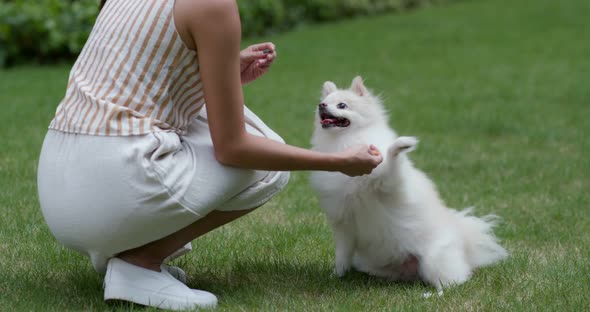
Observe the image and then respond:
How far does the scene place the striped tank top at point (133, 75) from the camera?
2656 millimetres

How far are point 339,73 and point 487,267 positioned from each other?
18.6 feet

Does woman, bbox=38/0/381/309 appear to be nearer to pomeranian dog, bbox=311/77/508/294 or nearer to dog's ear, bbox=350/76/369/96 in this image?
pomeranian dog, bbox=311/77/508/294

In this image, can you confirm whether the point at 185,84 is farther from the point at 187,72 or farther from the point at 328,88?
the point at 328,88

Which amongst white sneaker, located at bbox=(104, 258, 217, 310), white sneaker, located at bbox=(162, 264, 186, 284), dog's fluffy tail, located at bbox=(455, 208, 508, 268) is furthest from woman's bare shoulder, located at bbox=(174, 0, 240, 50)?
dog's fluffy tail, located at bbox=(455, 208, 508, 268)

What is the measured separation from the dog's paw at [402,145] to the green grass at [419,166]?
1.80 ft

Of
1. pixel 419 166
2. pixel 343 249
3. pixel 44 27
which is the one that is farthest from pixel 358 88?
pixel 44 27

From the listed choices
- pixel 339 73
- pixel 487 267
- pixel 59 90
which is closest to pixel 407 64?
pixel 339 73

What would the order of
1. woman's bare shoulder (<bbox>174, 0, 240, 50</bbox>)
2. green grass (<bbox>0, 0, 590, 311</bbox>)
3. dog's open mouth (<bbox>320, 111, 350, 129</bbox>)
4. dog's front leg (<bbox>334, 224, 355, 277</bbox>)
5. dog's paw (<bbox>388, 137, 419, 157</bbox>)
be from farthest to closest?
dog's front leg (<bbox>334, 224, 355, 277</bbox>) → dog's open mouth (<bbox>320, 111, 350, 129</bbox>) → green grass (<bbox>0, 0, 590, 311</bbox>) → dog's paw (<bbox>388, 137, 419, 157</bbox>) → woman's bare shoulder (<bbox>174, 0, 240, 50</bbox>)

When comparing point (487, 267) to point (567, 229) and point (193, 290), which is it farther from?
point (193, 290)

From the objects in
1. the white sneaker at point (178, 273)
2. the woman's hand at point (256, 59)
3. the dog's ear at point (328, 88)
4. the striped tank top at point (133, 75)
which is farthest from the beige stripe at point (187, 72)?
the dog's ear at point (328, 88)

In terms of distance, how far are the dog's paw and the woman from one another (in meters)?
0.17

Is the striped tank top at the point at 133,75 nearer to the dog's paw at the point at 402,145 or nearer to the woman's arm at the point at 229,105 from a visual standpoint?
the woman's arm at the point at 229,105

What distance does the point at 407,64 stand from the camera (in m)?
9.54

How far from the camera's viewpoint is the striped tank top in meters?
2.66
